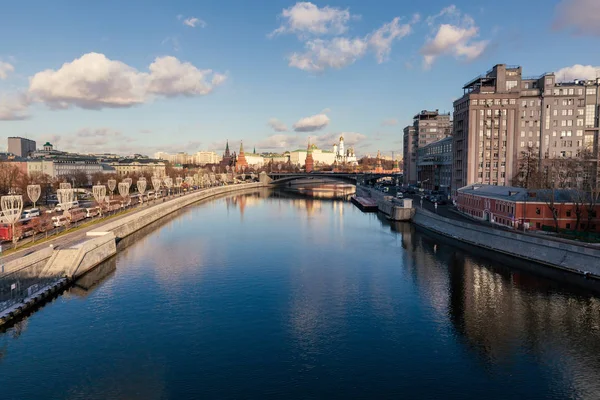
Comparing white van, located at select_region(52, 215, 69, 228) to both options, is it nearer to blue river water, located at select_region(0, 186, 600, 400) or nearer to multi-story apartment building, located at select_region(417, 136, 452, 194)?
blue river water, located at select_region(0, 186, 600, 400)

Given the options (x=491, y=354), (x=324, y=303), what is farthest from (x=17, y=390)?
(x=491, y=354)

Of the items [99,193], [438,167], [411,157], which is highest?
[411,157]

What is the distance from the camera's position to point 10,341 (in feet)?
79.0

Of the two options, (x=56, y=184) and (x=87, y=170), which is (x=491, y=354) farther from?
(x=87, y=170)

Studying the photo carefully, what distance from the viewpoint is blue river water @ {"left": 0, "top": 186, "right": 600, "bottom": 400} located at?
19.8 meters

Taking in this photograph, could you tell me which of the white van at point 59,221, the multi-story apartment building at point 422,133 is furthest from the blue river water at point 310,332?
the multi-story apartment building at point 422,133

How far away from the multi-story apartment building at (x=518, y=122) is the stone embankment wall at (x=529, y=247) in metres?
24.0

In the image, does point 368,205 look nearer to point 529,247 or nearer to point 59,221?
point 529,247

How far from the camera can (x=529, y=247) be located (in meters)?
42.1

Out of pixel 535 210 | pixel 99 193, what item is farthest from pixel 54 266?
pixel 535 210

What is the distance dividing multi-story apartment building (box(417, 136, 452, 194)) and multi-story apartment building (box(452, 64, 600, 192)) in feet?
47.2

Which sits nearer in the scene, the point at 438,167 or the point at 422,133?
the point at 438,167

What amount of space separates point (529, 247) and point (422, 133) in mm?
95921

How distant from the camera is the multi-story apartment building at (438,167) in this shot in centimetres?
9444
